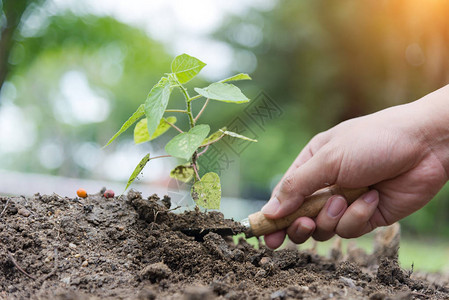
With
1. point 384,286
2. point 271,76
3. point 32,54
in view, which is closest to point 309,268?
point 384,286

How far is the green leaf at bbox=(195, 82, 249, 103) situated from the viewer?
4.02 feet

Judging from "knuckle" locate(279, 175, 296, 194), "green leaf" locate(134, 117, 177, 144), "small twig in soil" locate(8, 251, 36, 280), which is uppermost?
Answer: "green leaf" locate(134, 117, 177, 144)

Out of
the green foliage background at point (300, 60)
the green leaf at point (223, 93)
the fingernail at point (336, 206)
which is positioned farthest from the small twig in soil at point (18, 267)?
the green foliage background at point (300, 60)

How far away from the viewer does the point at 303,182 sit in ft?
4.76

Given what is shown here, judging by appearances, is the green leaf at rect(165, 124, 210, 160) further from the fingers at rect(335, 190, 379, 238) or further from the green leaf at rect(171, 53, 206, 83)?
the fingers at rect(335, 190, 379, 238)

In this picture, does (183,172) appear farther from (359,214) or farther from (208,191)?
(359,214)

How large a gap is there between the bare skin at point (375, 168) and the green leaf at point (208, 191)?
257mm

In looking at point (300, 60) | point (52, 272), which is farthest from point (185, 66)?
point (300, 60)

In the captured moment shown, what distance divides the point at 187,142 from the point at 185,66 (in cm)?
30

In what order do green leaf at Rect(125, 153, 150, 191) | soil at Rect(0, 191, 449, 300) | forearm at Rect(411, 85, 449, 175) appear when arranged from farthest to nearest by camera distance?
forearm at Rect(411, 85, 449, 175) → green leaf at Rect(125, 153, 150, 191) → soil at Rect(0, 191, 449, 300)

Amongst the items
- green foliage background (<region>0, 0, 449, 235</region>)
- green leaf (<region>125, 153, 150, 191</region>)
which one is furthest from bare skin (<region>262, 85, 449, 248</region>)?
green foliage background (<region>0, 0, 449, 235</region>)

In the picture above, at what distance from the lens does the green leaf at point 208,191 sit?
1.39 meters

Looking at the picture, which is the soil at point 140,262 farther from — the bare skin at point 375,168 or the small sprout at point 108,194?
the bare skin at point 375,168

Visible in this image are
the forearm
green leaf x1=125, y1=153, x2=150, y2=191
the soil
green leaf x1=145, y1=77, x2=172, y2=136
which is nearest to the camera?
the soil
